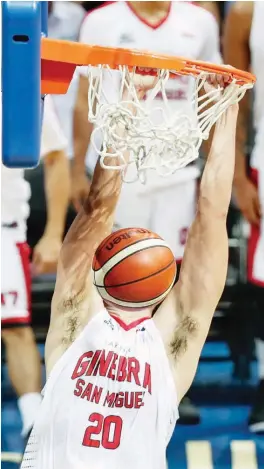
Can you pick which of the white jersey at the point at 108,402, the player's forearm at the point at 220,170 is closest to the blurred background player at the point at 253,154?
the player's forearm at the point at 220,170

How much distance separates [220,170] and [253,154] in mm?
191

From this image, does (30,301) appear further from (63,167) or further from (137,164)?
(137,164)

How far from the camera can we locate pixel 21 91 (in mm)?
1364

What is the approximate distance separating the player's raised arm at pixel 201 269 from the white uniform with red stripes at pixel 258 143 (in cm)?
15

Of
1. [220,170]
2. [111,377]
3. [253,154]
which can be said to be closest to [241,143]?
[253,154]

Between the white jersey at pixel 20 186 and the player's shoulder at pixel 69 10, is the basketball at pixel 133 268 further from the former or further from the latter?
the player's shoulder at pixel 69 10

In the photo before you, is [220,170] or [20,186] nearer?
[220,170]

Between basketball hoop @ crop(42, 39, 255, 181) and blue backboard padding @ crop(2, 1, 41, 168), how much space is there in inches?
8.6

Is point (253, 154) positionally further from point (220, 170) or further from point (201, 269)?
point (201, 269)

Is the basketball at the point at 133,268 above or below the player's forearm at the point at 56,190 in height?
below

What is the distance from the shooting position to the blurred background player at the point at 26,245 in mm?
2139

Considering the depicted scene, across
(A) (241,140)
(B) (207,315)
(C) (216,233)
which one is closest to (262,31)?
(A) (241,140)

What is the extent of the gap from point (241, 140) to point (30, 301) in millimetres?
778

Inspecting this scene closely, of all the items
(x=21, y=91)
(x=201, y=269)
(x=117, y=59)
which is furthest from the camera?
(x=201, y=269)
